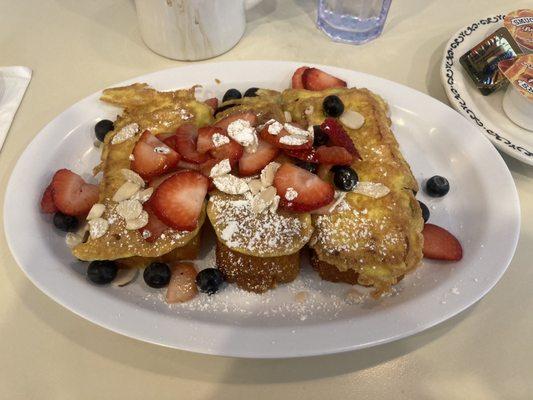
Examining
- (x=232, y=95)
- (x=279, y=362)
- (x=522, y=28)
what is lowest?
(x=279, y=362)

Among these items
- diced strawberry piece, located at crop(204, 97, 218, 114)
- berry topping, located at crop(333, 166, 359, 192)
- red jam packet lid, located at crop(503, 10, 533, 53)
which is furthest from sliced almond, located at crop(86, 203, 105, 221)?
red jam packet lid, located at crop(503, 10, 533, 53)

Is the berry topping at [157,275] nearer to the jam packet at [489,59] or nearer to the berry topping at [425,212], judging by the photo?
the berry topping at [425,212]

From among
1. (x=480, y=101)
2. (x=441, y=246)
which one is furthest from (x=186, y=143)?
(x=480, y=101)

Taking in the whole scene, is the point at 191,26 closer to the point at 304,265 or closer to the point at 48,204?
the point at 48,204

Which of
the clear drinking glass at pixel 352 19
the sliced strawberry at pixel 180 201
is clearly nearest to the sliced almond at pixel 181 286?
the sliced strawberry at pixel 180 201

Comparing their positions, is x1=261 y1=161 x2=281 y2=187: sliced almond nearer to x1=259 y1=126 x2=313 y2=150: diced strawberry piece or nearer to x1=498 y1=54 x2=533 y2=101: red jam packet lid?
x1=259 y1=126 x2=313 y2=150: diced strawberry piece

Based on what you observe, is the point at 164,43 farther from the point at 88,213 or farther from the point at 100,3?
the point at 88,213

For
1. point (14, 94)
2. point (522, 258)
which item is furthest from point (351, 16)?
point (14, 94)
